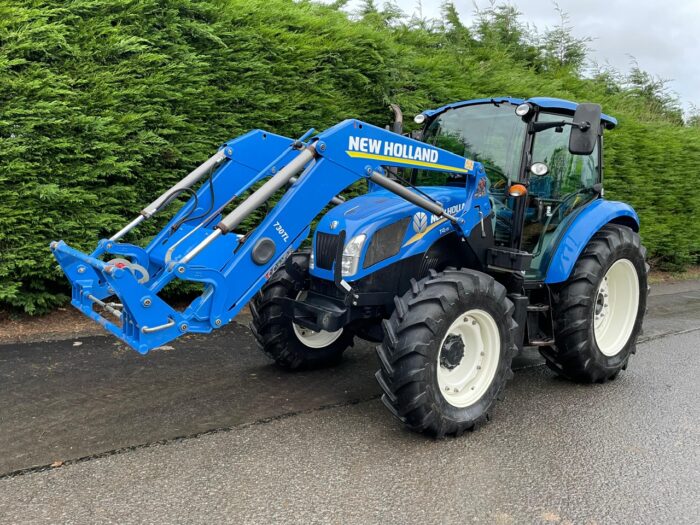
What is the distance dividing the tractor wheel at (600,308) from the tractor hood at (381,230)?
3.59ft

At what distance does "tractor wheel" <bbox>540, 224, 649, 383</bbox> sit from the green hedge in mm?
3270

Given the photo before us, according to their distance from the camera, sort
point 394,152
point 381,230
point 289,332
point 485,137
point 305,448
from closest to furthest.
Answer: point 305,448 < point 394,152 < point 381,230 < point 289,332 < point 485,137

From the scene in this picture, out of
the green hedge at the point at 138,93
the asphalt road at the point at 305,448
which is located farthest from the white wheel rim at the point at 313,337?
the green hedge at the point at 138,93

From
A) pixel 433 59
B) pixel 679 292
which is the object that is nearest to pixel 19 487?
pixel 433 59

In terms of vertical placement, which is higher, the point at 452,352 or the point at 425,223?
the point at 425,223

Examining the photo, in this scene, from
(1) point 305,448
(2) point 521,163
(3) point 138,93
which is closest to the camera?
(1) point 305,448

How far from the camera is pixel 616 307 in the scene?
4.77 meters

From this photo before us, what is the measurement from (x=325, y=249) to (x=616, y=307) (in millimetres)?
2624

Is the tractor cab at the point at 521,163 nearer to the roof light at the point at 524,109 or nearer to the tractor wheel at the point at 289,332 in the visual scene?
the roof light at the point at 524,109

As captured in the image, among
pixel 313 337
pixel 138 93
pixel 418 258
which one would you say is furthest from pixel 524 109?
pixel 138 93

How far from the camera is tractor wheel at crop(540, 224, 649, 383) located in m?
4.10

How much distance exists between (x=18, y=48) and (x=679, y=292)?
959 centimetres

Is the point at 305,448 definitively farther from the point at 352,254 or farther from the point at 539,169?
the point at 539,169

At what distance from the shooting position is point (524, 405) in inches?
153
